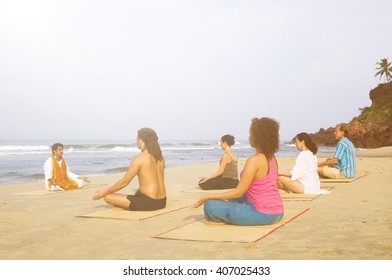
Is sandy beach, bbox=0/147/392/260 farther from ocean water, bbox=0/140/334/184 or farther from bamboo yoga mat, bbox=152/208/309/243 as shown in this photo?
ocean water, bbox=0/140/334/184

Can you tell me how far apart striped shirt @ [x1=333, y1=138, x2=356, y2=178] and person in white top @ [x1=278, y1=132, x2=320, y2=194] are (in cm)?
192

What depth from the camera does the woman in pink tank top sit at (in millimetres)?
4922

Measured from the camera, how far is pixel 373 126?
58.8 metres

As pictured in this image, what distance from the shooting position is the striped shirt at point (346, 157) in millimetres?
9925

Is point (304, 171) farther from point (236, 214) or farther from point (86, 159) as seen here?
point (86, 159)

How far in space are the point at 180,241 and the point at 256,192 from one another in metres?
1.11

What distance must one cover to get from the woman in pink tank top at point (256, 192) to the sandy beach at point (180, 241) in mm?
330

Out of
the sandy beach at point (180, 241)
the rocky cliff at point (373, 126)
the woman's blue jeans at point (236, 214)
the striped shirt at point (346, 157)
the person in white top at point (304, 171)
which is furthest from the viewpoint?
the rocky cliff at point (373, 126)

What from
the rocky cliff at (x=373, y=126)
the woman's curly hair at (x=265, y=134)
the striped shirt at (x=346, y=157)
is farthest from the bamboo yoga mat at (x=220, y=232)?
the rocky cliff at (x=373, y=126)

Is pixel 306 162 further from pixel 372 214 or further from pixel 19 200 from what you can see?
pixel 19 200

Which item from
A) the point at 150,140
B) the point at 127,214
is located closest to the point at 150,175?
the point at 150,140

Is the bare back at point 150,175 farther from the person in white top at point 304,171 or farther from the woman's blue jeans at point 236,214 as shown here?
the person in white top at point 304,171
